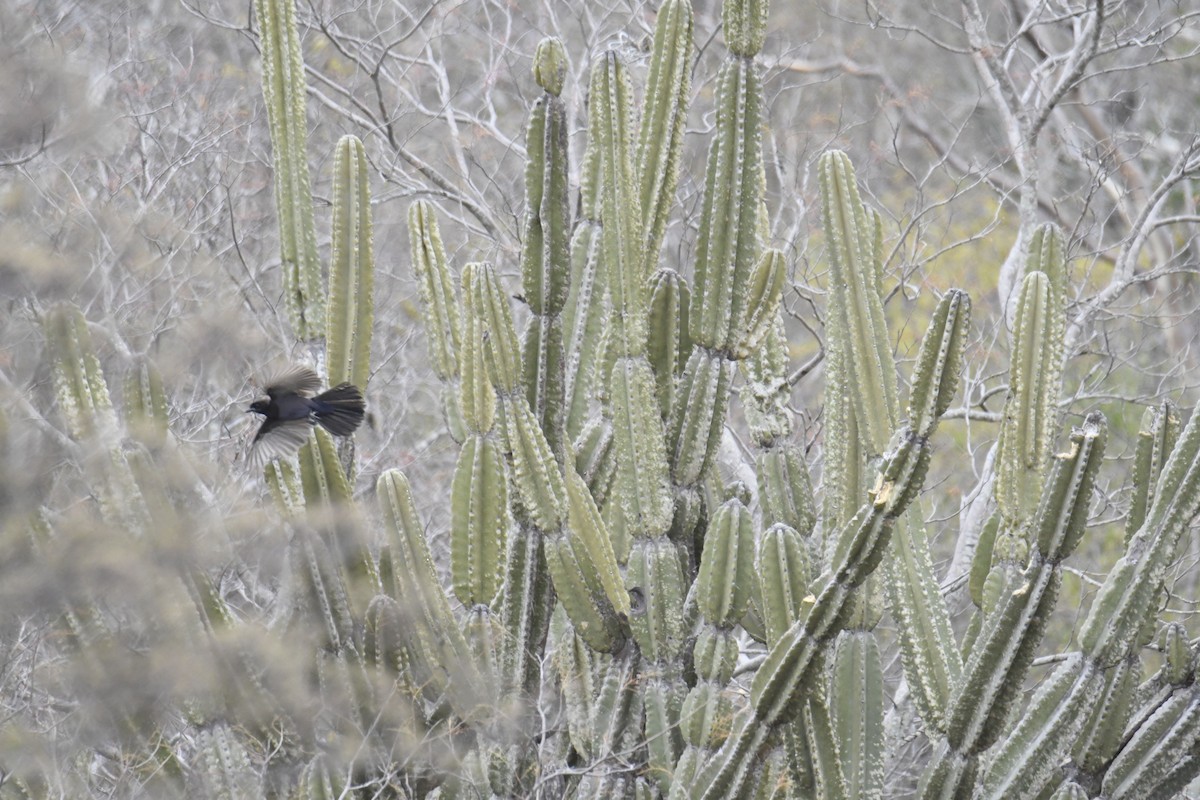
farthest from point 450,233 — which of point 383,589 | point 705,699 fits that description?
point 705,699

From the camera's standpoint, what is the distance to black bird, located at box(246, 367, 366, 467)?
404cm

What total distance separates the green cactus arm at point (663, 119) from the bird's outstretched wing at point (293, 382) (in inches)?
37.8

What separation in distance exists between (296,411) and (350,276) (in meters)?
0.57

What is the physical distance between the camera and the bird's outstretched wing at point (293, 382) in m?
4.04

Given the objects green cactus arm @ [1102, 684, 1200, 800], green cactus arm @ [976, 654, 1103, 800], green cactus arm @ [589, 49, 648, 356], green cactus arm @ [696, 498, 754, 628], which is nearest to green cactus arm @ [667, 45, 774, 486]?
green cactus arm @ [589, 49, 648, 356]

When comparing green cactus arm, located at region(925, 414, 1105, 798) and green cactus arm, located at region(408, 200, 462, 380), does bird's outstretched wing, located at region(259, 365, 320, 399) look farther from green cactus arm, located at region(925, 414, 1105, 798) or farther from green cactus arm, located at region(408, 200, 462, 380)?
green cactus arm, located at region(925, 414, 1105, 798)

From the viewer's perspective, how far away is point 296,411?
4.07m

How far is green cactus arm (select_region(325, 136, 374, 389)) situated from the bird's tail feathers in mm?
239

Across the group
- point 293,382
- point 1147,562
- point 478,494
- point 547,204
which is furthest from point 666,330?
point 1147,562

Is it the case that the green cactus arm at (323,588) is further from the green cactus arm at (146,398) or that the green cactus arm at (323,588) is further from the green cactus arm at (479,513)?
the green cactus arm at (146,398)

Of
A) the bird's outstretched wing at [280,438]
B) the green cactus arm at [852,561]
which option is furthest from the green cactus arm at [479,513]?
the green cactus arm at [852,561]

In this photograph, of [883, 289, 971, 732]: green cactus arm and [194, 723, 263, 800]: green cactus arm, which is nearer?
[883, 289, 971, 732]: green cactus arm

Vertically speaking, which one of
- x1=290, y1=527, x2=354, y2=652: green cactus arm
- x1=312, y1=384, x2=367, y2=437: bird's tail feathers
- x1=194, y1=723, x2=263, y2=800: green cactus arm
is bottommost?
x1=194, y1=723, x2=263, y2=800: green cactus arm

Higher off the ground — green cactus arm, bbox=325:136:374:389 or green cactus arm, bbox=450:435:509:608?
green cactus arm, bbox=325:136:374:389
